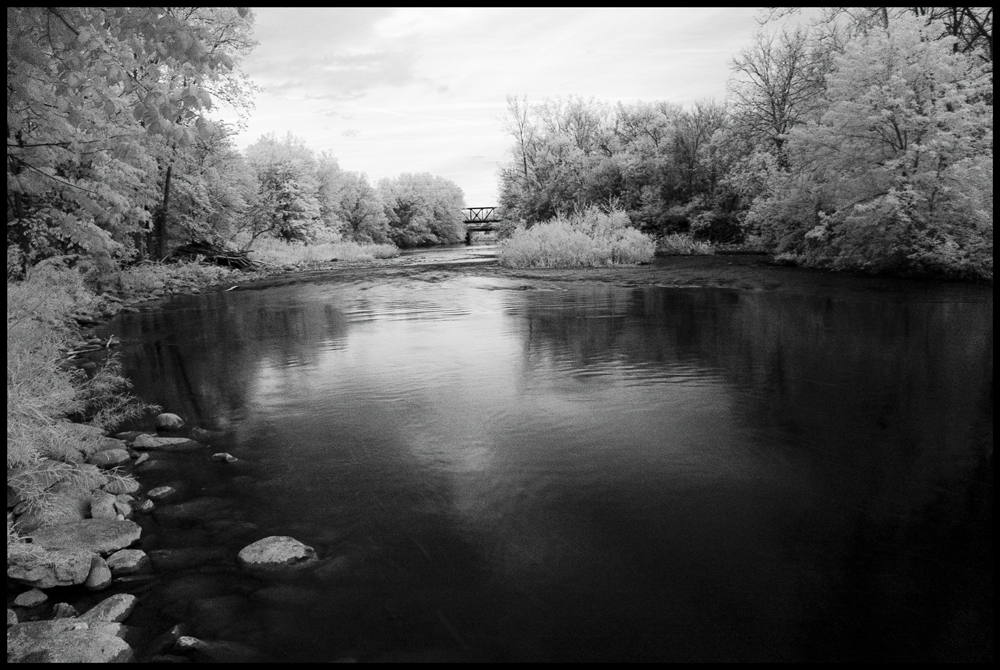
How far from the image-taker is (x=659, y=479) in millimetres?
6594

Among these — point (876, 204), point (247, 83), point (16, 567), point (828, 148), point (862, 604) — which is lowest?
point (862, 604)

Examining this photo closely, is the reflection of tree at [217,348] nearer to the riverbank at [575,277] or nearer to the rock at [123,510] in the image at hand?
the riverbank at [575,277]

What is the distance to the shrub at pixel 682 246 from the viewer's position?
3853 centimetres

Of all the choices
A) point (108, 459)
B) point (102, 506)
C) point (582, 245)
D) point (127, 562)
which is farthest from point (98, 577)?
point (582, 245)

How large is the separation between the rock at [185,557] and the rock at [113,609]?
51cm

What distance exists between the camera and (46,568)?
15.7ft

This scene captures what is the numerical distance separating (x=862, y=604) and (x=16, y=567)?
19.3 ft

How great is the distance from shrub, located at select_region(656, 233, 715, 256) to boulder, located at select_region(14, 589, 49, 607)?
36633 mm

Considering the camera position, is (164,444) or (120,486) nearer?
(120,486)

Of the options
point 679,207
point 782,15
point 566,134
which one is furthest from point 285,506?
point 566,134

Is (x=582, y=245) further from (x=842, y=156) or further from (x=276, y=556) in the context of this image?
(x=276, y=556)

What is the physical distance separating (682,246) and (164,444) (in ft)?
117

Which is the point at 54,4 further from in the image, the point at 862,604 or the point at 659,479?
the point at 862,604

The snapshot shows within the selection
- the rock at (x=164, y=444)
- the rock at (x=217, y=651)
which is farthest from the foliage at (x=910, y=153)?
the rock at (x=217, y=651)
